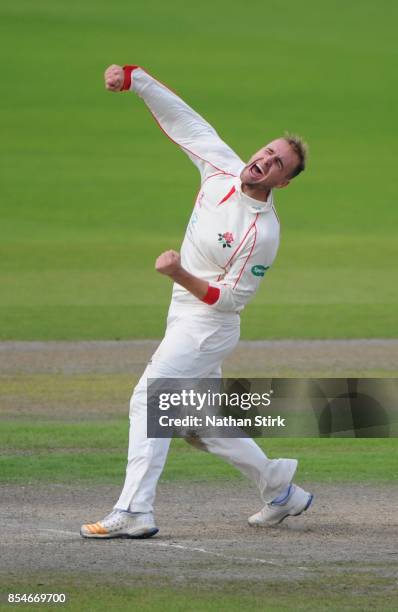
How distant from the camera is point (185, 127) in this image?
778 centimetres

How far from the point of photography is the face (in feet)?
24.3

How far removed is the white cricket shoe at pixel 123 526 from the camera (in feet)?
24.0

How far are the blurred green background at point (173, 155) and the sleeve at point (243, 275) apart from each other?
10950 mm

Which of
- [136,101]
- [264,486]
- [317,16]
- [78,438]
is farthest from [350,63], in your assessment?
[264,486]

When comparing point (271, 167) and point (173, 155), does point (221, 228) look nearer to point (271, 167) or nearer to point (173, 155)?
point (271, 167)

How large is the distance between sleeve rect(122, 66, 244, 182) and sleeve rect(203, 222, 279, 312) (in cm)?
47

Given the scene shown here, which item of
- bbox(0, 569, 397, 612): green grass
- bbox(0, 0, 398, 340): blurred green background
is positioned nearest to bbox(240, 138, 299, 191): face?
bbox(0, 569, 397, 612): green grass

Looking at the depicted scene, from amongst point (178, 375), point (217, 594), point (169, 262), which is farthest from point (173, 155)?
point (217, 594)

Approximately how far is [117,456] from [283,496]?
8.78 ft

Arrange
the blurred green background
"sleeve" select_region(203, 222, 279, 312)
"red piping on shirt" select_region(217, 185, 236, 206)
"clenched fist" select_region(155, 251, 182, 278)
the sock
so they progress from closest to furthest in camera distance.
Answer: "clenched fist" select_region(155, 251, 182, 278) < "sleeve" select_region(203, 222, 279, 312) < "red piping on shirt" select_region(217, 185, 236, 206) < the sock < the blurred green background

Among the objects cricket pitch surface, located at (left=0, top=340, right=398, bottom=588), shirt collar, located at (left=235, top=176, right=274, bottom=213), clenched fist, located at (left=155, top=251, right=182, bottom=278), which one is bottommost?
cricket pitch surface, located at (left=0, top=340, right=398, bottom=588)

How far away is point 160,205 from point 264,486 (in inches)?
1074

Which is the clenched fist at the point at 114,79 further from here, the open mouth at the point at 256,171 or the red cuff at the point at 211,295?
the red cuff at the point at 211,295

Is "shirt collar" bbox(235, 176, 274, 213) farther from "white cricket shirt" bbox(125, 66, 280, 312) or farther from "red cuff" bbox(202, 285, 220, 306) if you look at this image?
"red cuff" bbox(202, 285, 220, 306)
